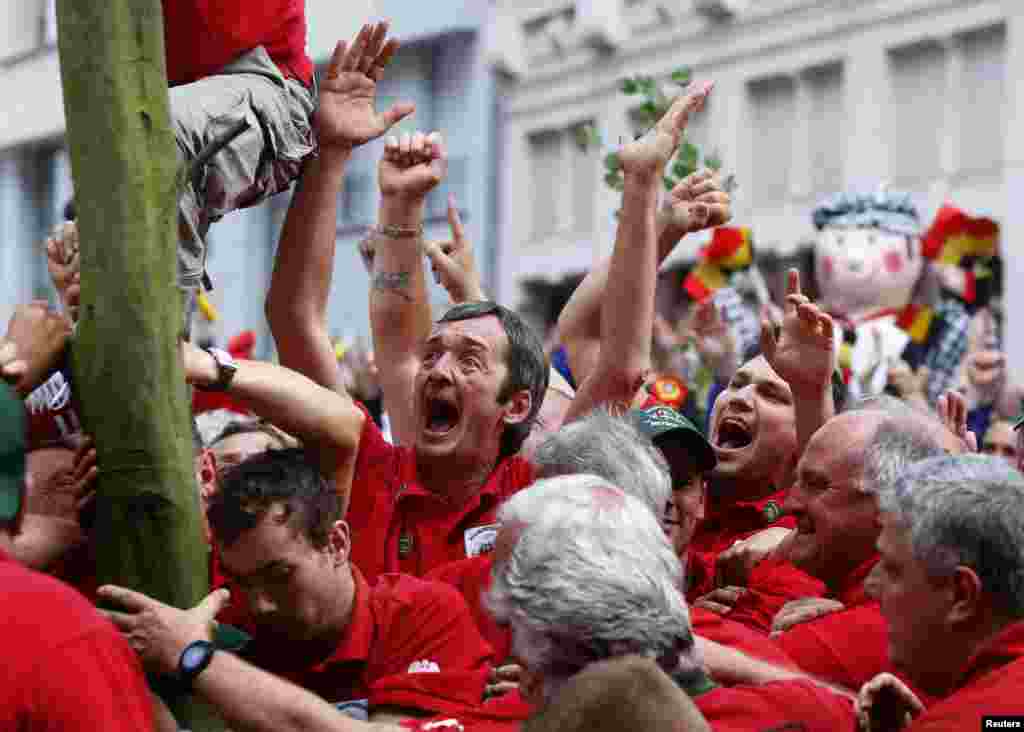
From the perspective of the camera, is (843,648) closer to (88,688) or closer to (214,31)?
(88,688)

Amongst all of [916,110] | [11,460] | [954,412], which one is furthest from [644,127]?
[916,110]

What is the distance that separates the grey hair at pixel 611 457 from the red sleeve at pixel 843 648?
0.42 m

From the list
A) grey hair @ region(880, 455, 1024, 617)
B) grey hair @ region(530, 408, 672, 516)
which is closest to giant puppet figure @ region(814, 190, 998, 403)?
grey hair @ region(530, 408, 672, 516)

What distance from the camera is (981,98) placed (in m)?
21.0

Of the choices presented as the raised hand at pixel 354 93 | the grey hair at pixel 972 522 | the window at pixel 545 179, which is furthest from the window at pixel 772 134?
the grey hair at pixel 972 522

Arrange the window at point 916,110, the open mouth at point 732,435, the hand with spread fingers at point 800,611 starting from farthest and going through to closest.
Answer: the window at point 916,110
the open mouth at point 732,435
the hand with spread fingers at point 800,611

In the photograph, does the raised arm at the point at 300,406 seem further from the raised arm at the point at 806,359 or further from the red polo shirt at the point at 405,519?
the raised arm at the point at 806,359

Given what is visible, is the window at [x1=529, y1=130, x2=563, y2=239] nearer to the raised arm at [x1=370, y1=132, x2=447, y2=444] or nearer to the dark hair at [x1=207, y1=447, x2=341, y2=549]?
the raised arm at [x1=370, y1=132, x2=447, y2=444]

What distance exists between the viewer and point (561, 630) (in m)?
3.63

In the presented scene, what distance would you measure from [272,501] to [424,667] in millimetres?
497

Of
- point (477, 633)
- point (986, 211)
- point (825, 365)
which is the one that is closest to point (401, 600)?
point (477, 633)

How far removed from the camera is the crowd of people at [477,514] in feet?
12.0

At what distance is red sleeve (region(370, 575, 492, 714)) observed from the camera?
4.43m

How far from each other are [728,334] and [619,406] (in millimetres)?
4028
